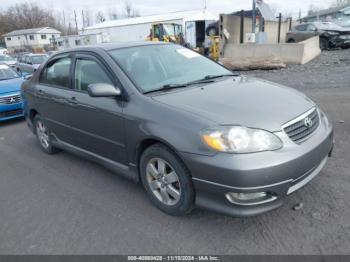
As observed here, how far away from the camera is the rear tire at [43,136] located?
508cm

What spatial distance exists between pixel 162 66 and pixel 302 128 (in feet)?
5.75

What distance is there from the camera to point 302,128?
2902 mm

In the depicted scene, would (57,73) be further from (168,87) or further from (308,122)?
(308,122)

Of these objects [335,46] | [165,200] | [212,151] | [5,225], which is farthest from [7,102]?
[335,46]

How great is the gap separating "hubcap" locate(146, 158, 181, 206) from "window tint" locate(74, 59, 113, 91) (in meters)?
1.08

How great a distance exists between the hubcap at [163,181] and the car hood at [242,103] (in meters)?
0.61

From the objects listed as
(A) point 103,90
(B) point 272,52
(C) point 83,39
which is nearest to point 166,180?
(A) point 103,90

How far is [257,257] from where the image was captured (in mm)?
2557

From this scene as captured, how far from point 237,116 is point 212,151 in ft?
1.32

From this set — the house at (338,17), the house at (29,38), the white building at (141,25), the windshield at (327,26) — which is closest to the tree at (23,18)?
the house at (29,38)

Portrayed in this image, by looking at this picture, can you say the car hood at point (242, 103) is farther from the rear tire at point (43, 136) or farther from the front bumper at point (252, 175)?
the rear tire at point (43, 136)

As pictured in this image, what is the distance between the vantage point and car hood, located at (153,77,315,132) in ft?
9.01

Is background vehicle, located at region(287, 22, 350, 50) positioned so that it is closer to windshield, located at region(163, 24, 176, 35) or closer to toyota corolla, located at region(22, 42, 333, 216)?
windshield, located at region(163, 24, 176, 35)

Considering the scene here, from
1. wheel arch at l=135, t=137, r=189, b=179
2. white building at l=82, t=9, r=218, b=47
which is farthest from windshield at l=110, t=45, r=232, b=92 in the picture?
white building at l=82, t=9, r=218, b=47
